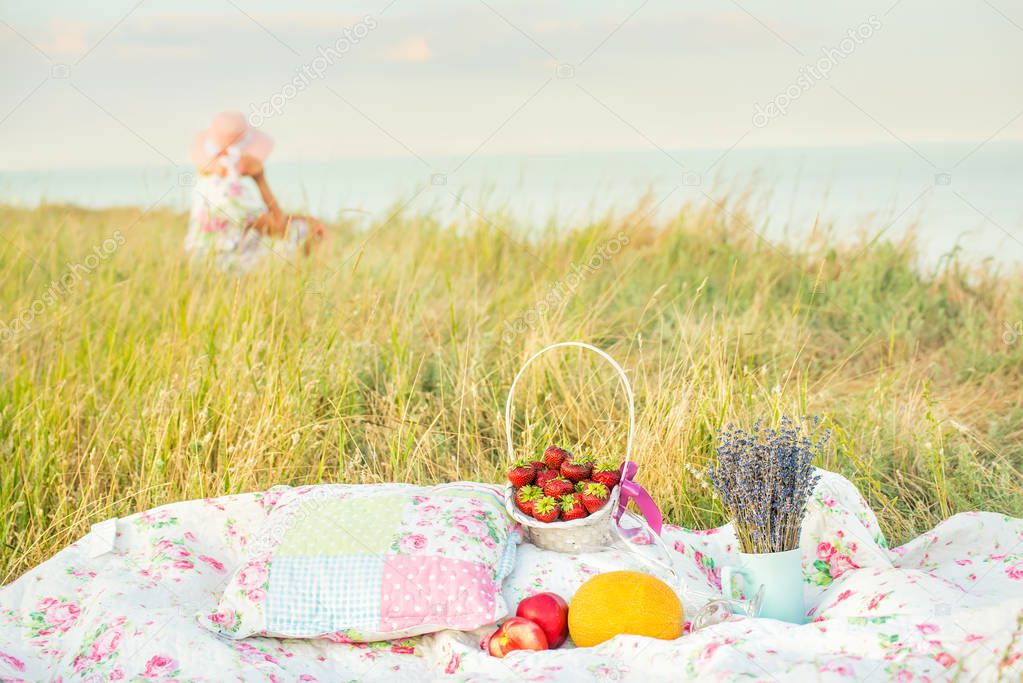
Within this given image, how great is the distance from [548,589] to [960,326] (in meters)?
4.00

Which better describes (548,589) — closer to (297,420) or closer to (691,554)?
(691,554)

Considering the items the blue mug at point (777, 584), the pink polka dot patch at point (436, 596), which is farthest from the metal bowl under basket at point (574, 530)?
the blue mug at point (777, 584)

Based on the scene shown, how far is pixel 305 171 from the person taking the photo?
21.8 feet

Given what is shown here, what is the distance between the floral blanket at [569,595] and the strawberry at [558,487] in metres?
0.17

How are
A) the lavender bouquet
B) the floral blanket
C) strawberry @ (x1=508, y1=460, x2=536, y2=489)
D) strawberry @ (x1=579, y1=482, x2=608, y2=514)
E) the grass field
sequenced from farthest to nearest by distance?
the grass field → strawberry @ (x1=508, y1=460, x2=536, y2=489) → strawberry @ (x1=579, y1=482, x2=608, y2=514) → the lavender bouquet → the floral blanket

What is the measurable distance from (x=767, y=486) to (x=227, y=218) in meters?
4.34

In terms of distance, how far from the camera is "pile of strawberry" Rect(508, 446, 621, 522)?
2.84 m

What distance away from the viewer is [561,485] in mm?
2875

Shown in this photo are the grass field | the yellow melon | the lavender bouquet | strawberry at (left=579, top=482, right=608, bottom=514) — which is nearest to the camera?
the yellow melon

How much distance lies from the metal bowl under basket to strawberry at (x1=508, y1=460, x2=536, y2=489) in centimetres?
6

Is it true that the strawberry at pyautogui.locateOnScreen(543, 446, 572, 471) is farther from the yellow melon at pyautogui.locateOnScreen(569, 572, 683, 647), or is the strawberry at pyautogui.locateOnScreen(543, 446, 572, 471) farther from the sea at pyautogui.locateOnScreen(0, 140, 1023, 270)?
the sea at pyautogui.locateOnScreen(0, 140, 1023, 270)

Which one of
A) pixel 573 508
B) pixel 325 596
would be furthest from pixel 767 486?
pixel 325 596

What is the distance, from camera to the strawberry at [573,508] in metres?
2.84

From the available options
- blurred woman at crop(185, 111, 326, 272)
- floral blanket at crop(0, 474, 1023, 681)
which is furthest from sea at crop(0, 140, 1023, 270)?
floral blanket at crop(0, 474, 1023, 681)
